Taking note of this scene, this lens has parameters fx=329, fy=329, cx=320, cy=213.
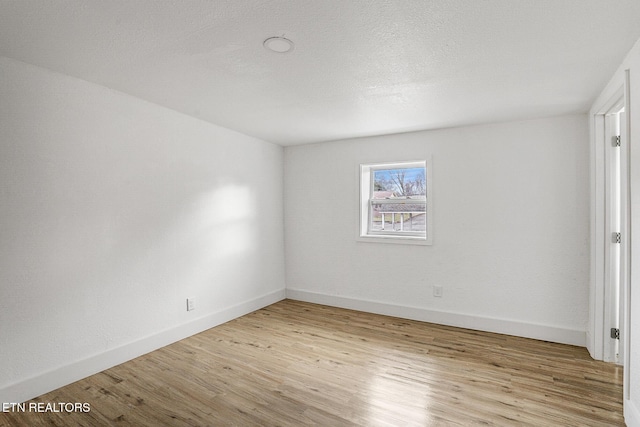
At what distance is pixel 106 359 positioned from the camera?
2705 millimetres

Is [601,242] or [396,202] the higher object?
[396,202]

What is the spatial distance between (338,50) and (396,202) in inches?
101

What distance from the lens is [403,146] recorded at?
407 centimetres

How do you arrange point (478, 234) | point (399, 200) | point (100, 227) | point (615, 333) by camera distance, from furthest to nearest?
point (399, 200) < point (478, 234) < point (615, 333) < point (100, 227)

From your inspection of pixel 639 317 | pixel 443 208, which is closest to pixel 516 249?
pixel 443 208

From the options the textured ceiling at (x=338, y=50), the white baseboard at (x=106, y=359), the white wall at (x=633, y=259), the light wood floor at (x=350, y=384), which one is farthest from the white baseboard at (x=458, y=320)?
the textured ceiling at (x=338, y=50)

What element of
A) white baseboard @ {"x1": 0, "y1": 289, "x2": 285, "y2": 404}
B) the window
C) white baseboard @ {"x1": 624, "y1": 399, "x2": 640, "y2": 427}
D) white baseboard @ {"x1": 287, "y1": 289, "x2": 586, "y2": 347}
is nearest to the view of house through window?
the window

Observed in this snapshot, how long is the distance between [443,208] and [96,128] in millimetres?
3505

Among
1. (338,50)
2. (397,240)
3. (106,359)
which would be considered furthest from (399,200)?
(106,359)

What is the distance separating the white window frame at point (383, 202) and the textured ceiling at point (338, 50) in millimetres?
1007

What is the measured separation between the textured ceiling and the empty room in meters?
0.02

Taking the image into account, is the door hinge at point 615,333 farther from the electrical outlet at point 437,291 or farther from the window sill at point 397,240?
the window sill at point 397,240

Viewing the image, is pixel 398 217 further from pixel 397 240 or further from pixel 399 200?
pixel 397 240

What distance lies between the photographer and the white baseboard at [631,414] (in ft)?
6.04
